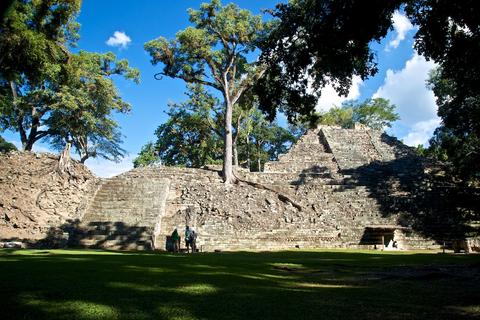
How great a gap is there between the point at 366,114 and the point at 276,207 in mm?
34440

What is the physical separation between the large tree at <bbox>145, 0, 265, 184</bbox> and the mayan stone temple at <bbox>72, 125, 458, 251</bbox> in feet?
10.0

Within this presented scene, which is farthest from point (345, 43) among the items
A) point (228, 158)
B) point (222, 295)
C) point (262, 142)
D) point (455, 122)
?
point (262, 142)

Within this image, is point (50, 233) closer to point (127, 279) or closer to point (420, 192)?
point (127, 279)

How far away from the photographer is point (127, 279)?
545cm

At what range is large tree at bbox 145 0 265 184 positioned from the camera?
925 inches

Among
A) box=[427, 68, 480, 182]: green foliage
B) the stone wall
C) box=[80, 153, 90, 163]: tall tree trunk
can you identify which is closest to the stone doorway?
box=[427, 68, 480, 182]: green foliage

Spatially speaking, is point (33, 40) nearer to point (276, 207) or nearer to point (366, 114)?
point (276, 207)

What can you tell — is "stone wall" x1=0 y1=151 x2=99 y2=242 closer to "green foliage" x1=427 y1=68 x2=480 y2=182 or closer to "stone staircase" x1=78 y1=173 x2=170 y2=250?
"stone staircase" x1=78 y1=173 x2=170 y2=250

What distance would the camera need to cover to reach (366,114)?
50.1 m


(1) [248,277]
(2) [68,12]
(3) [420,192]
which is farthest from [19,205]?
(3) [420,192]

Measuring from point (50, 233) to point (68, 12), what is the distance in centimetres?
955

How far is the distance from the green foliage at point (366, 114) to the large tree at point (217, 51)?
2637 cm

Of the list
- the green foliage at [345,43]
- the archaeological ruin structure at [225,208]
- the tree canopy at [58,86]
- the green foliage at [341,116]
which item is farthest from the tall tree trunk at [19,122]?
the green foliage at [341,116]

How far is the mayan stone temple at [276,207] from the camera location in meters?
17.1
